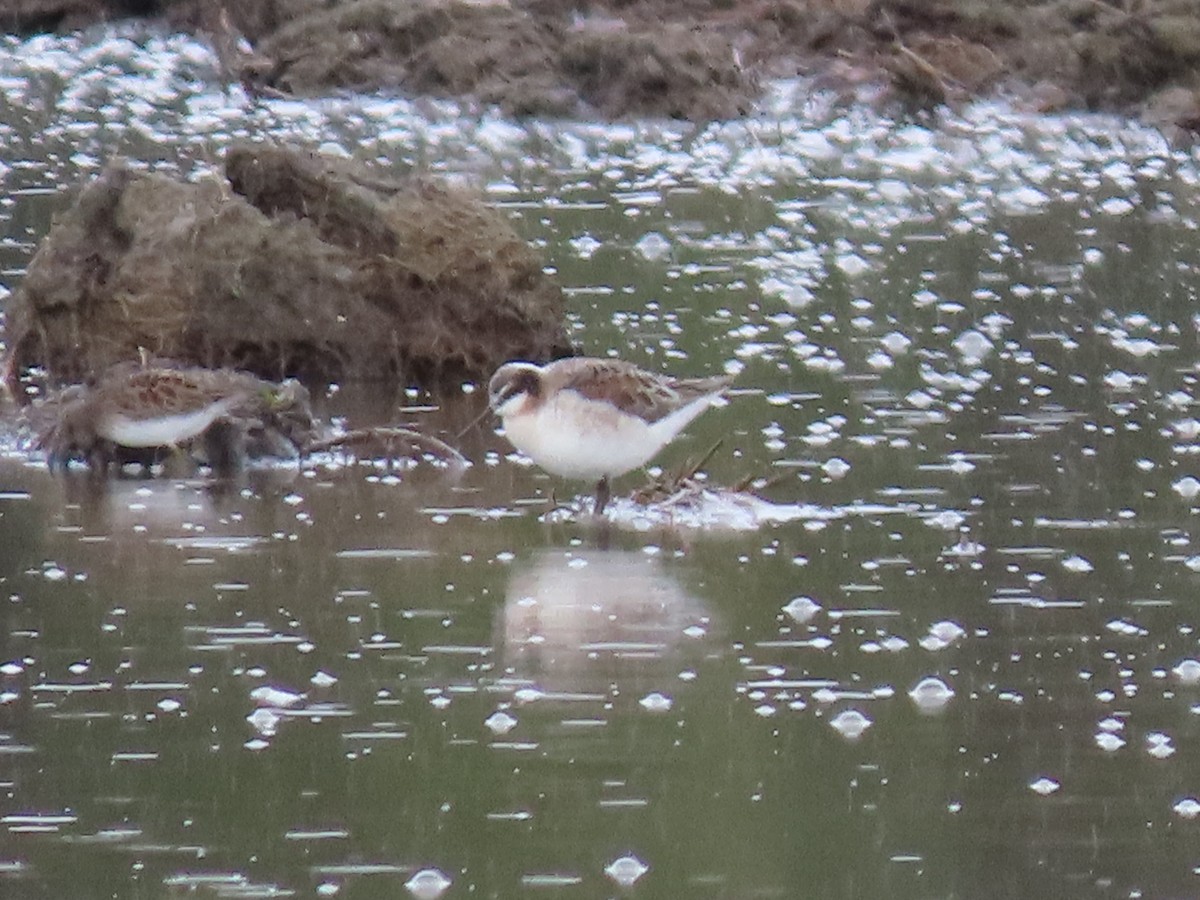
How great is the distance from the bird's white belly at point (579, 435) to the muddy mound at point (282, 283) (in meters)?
3.64

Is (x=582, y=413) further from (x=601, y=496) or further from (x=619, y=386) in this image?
(x=601, y=496)

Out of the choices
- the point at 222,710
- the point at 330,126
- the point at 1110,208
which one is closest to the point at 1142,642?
the point at 222,710

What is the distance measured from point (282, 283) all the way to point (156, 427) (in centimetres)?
261

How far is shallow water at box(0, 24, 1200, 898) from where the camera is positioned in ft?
23.2

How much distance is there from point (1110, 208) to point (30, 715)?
14.5m

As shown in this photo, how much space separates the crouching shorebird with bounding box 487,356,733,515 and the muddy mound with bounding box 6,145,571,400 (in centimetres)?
355

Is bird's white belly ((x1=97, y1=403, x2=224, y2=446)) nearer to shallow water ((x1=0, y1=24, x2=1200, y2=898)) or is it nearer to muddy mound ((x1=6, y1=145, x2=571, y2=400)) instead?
shallow water ((x1=0, y1=24, x2=1200, y2=898))

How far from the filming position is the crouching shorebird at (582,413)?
10750mm

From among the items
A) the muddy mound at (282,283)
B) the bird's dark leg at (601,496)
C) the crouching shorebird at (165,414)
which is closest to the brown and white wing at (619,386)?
the bird's dark leg at (601,496)

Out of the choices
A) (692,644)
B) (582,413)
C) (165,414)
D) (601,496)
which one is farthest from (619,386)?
(165,414)

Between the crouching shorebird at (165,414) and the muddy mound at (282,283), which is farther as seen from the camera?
the muddy mound at (282,283)

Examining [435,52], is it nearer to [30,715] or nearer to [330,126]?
[330,126]

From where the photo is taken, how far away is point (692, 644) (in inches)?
356

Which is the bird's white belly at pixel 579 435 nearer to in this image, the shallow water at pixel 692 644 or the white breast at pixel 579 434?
the white breast at pixel 579 434
